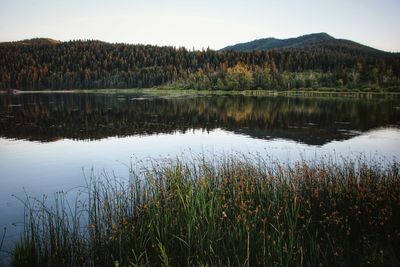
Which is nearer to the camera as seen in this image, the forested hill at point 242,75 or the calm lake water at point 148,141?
the calm lake water at point 148,141

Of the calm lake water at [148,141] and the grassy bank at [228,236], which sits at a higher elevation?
the grassy bank at [228,236]

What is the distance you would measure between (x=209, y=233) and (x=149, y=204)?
2.03 m

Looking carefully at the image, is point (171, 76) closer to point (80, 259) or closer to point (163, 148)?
point (163, 148)

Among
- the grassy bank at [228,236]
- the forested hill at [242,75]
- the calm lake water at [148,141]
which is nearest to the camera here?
the grassy bank at [228,236]

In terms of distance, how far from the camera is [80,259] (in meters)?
8.34

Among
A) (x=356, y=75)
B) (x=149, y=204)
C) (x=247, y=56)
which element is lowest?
(x=149, y=204)

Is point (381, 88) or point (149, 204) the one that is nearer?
point (149, 204)

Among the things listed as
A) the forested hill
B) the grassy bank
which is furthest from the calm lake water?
the forested hill

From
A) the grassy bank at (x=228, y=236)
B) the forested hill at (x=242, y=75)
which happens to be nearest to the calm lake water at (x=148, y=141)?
the grassy bank at (x=228, y=236)

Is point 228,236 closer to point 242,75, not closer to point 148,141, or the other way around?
point 148,141

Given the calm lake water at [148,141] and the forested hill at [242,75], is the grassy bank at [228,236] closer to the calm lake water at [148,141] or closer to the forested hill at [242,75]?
the calm lake water at [148,141]

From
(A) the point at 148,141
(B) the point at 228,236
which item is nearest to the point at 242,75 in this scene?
(A) the point at 148,141

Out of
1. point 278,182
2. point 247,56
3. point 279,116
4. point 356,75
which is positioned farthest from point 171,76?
point 278,182

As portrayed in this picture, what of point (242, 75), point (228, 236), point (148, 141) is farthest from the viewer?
point (242, 75)
